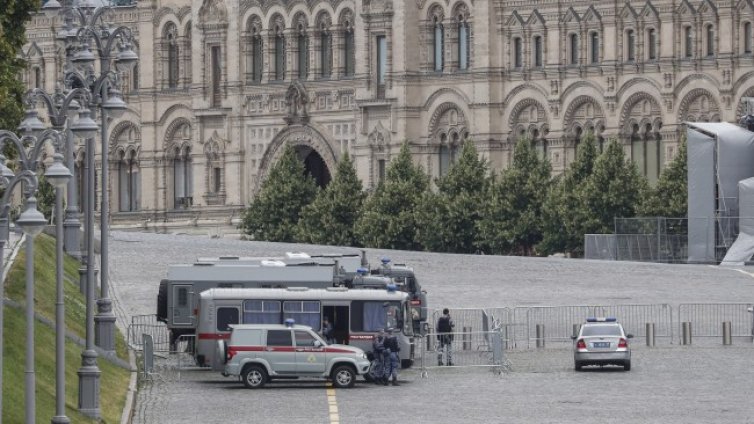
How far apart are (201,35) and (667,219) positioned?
3617 centimetres

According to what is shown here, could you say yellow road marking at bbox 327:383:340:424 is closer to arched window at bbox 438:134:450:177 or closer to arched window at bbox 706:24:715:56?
arched window at bbox 706:24:715:56

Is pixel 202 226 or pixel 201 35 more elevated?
pixel 201 35

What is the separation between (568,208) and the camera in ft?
339

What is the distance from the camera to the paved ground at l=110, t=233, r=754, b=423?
5059 cm

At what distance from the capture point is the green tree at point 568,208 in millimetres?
103188

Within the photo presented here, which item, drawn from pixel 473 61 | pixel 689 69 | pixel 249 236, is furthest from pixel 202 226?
pixel 689 69

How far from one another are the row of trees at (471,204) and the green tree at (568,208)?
0.13 ft

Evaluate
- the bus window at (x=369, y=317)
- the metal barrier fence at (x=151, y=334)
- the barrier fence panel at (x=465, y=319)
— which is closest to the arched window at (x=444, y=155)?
the barrier fence panel at (x=465, y=319)

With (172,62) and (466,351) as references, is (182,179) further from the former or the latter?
(466,351)

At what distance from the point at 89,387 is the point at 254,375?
1110cm

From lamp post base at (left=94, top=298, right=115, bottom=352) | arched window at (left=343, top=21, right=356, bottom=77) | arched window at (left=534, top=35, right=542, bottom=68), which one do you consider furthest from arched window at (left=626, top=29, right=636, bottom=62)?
lamp post base at (left=94, top=298, right=115, bottom=352)

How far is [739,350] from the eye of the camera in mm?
66562

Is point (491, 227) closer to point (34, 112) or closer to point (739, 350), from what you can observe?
point (739, 350)

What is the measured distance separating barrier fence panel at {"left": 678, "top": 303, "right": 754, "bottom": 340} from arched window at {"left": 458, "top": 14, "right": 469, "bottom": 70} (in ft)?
148
